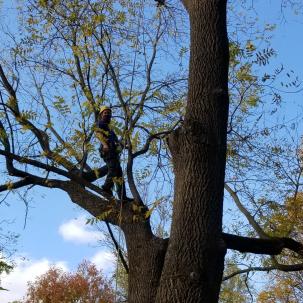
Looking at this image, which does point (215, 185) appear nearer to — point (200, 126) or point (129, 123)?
point (200, 126)

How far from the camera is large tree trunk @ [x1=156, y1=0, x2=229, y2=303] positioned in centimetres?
416

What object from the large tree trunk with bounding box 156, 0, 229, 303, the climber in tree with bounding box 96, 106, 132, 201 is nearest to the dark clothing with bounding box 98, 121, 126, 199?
the climber in tree with bounding box 96, 106, 132, 201

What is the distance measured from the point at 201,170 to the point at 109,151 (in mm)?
1717

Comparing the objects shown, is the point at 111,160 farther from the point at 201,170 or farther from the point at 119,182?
the point at 201,170

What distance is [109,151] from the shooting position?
5883mm

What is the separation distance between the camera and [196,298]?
407 centimetres

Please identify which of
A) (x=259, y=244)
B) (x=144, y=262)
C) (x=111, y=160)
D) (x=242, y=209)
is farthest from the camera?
(x=242, y=209)

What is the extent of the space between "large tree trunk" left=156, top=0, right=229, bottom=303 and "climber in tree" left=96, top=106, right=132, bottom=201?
115 centimetres

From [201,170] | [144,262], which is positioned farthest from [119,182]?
[201,170]

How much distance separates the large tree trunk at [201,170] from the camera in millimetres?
4156

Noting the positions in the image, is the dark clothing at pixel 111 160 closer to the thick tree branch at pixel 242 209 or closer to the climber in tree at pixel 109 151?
the climber in tree at pixel 109 151

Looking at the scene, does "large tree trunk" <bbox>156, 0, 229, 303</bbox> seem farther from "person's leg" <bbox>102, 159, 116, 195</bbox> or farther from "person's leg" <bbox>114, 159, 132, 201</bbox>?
"person's leg" <bbox>102, 159, 116, 195</bbox>

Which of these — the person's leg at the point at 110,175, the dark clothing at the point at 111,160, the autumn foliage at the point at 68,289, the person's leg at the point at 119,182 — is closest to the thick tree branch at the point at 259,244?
the person's leg at the point at 119,182

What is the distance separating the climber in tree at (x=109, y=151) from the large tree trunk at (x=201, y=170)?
1.15 meters
